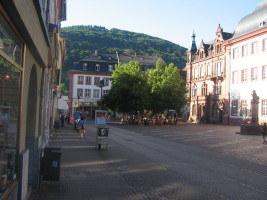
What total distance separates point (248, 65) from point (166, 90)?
13342 mm

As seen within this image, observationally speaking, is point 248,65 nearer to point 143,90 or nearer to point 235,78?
point 235,78

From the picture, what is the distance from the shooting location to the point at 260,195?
8.02 m

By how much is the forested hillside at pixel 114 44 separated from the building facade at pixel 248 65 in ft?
148

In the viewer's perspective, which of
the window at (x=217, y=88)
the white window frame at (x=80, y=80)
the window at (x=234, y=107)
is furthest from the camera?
the white window frame at (x=80, y=80)

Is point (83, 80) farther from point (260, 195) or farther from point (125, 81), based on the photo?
point (260, 195)

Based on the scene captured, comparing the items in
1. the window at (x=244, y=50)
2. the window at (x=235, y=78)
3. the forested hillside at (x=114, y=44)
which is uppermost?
the forested hillside at (x=114, y=44)

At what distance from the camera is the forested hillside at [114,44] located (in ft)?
311

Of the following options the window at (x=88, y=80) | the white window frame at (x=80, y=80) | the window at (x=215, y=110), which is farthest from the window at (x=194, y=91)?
the white window frame at (x=80, y=80)

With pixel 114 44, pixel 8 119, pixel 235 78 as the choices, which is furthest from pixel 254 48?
pixel 114 44

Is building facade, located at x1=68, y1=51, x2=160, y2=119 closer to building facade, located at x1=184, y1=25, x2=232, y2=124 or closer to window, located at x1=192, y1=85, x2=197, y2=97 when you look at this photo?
window, located at x1=192, y1=85, x2=197, y2=97

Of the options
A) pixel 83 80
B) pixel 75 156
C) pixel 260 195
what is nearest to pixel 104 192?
pixel 260 195

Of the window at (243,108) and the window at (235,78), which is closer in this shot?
the window at (243,108)

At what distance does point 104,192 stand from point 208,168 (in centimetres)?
538

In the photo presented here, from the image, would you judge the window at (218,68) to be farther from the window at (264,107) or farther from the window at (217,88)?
the window at (264,107)
